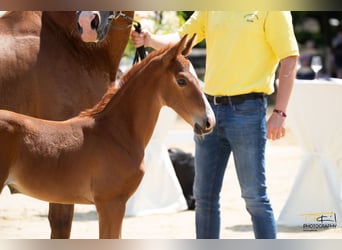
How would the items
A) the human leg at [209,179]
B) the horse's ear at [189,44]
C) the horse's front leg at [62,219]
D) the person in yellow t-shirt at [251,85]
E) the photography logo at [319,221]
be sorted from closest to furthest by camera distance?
the horse's ear at [189,44], the person in yellow t-shirt at [251,85], the human leg at [209,179], the horse's front leg at [62,219], the photography logo at [319,221]

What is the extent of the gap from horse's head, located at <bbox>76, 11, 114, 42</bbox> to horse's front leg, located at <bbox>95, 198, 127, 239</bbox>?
3.06 ft

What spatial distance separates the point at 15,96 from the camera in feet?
11.8

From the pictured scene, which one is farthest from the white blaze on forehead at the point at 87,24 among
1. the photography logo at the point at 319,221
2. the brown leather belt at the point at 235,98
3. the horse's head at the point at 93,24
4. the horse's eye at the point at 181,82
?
the photography logo at the point at 319,221

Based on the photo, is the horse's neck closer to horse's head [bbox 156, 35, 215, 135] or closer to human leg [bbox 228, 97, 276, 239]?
horse's head [bbox 156, 35, 215, 135]

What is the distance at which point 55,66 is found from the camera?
3.75 m

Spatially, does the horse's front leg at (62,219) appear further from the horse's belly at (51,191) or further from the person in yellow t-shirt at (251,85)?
the person in yellow t-shirt at (251,85)

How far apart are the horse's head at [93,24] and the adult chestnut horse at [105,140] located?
1.07ft

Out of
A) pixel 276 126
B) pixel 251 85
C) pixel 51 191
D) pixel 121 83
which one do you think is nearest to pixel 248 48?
pixel 251 85

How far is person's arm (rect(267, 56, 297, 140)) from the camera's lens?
3248 millimetres

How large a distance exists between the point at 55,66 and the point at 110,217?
1.14 meters

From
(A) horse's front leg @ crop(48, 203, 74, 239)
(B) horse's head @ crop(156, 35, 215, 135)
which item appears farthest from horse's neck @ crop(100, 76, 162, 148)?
(A) horse's front leg @ crop(48, 203, 74, 239)

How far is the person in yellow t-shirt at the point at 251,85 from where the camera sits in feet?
10.8

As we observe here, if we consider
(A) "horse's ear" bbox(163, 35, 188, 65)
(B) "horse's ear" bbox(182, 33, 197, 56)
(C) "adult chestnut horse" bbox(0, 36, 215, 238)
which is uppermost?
(B) "horse's ear" bbox(182, 33, 197, 56)

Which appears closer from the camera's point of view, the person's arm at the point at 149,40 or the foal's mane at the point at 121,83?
the foal's mane at the point at 121,83
